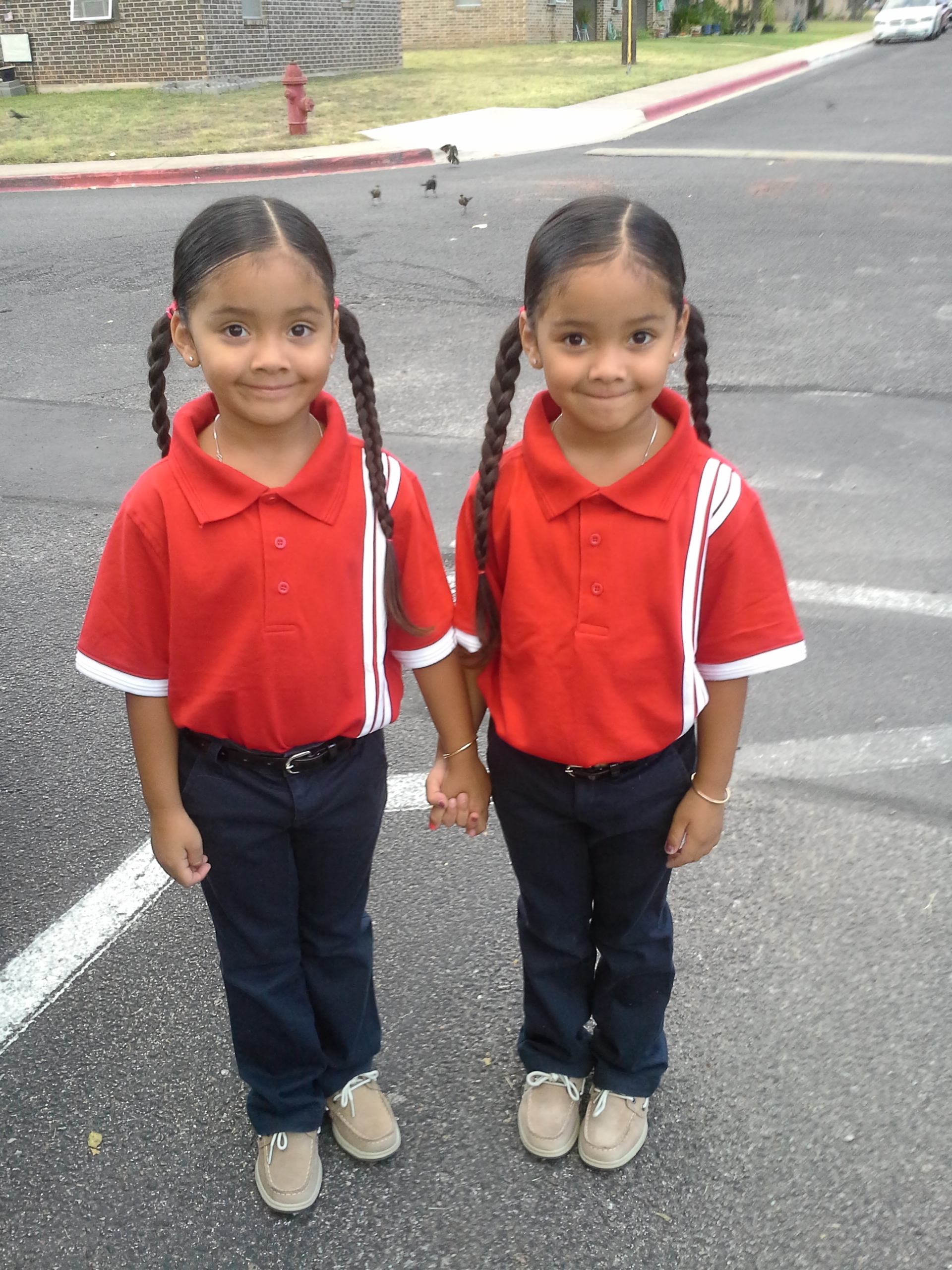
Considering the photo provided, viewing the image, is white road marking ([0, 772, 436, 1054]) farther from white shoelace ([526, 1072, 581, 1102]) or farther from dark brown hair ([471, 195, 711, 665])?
dark brown hair ([471, 195, 711, 665])

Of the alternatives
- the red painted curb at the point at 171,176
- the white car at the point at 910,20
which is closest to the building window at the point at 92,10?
the red painted curb at the point at 171,176

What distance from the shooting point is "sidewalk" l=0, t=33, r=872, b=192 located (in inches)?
519

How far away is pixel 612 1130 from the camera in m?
2.24

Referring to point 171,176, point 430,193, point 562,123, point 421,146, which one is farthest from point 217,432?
point 562,123

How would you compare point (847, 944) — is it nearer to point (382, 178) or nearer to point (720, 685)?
point (720, 685)

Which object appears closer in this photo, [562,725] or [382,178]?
[562,725]

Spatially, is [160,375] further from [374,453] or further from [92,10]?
[92,10]

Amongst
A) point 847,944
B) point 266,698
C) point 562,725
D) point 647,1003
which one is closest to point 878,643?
point 847,944

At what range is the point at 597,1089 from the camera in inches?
90.7

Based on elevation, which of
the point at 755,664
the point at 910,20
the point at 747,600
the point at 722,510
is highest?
the point at 722,510

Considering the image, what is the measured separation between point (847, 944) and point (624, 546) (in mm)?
1382

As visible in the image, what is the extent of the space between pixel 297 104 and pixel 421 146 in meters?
2.14

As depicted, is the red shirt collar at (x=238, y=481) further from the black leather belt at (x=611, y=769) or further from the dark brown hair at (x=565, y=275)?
the black leather belt at (x=611, y=769)

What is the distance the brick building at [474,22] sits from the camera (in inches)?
1228
